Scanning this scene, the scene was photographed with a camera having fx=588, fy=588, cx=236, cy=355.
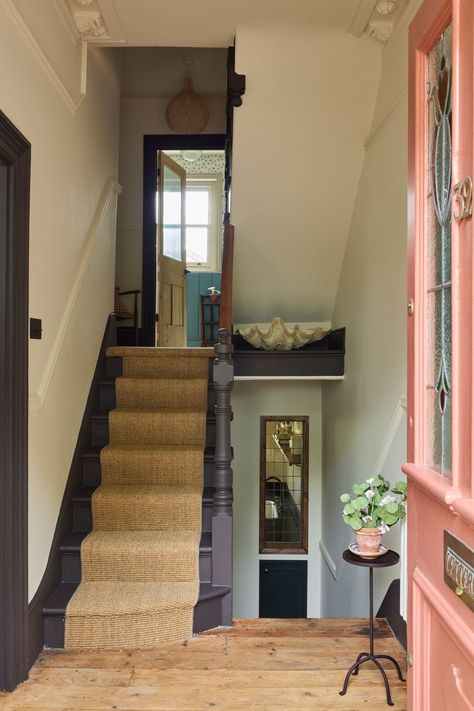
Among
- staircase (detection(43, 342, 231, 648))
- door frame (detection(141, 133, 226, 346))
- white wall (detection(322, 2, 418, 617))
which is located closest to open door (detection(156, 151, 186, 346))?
door frame (detection(141, 133, 226, 346))

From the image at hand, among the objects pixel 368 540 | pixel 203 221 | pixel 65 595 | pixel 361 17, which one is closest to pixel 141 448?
pixel 65 595

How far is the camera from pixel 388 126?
326 centimetres

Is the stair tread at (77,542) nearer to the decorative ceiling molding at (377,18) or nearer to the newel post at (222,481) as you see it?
the newel post at (222,481)

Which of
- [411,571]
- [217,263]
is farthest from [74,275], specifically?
[217,263]

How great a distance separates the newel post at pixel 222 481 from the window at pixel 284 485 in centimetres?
220

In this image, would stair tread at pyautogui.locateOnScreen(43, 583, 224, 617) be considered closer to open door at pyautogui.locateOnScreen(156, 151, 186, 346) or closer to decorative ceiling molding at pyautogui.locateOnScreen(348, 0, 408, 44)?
open door at pyautogui.locateOnScreen(156, 151, 186, 346)

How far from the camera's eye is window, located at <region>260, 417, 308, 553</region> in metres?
5.31

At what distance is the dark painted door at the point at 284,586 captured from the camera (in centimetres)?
527

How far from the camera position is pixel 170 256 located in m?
5.73

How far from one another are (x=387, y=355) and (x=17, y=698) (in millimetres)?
2324

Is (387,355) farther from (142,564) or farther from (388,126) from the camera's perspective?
(142,564)

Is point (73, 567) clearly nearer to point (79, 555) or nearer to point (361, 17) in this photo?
point (79, 555)

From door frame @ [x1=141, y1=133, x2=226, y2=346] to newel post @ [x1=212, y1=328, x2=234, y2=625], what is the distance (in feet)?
8.14

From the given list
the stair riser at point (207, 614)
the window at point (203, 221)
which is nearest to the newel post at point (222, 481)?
the stair riser at point (207, 614)
